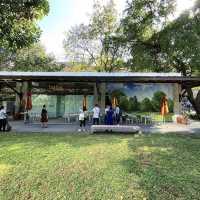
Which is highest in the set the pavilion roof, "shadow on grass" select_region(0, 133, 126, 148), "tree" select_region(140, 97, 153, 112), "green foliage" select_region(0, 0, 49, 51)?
"green foliage" select_region(0, 0, 49, 51)

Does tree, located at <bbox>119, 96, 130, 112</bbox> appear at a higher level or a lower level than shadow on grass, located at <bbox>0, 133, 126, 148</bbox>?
higher

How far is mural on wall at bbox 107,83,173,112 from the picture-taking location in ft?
78.5

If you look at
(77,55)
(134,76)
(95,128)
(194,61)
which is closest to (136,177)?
(95,128)

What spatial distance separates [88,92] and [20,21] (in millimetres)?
13695

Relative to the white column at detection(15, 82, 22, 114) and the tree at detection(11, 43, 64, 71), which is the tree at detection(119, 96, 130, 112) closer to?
the white column at detection(15, 82, 22, 114)

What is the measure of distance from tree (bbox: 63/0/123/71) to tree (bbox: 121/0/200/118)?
181 inches

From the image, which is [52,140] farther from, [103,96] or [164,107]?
[103,96]

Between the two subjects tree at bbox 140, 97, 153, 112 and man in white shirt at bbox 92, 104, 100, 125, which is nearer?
man in white shirt at bbox 92, 104, 100, 125

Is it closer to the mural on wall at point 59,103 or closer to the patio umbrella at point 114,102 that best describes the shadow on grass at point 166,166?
the patio umbrella at point 114,102

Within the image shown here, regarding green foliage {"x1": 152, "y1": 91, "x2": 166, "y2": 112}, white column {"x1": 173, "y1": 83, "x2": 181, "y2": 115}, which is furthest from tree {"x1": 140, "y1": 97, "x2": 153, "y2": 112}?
white column {"x1": 173, "y1": 83, "x2": 181, "y2": 115}

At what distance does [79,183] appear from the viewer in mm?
9617

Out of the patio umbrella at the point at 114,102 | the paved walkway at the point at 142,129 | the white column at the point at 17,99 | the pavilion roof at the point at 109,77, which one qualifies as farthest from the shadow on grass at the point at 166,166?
the white column at the point at 17,99

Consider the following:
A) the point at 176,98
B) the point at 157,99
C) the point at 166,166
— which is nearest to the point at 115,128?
the point at 157,99

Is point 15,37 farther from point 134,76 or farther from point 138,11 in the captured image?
point 138,11
